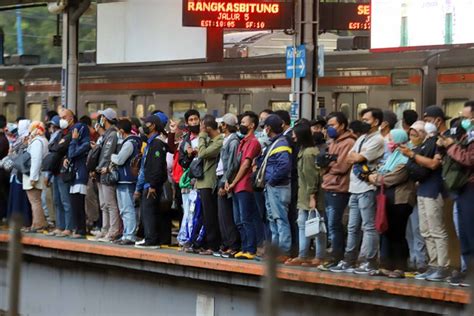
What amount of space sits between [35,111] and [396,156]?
685 inches

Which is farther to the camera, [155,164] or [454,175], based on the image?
[155,164]

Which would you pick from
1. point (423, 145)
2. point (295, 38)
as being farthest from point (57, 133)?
point (423, 145)

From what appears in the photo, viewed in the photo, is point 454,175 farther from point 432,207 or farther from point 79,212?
point 79,212

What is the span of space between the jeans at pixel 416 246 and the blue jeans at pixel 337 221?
2.72 ft

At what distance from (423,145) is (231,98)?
10.6 meters

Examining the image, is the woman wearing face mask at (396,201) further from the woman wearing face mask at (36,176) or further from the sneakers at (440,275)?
the woman wearing face mask at (36,176)

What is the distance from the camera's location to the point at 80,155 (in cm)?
1595

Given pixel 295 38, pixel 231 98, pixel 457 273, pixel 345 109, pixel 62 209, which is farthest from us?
pixel 231 98

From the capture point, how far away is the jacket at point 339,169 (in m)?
12.4

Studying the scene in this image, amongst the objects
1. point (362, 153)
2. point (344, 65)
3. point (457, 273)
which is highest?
point (344, 65)

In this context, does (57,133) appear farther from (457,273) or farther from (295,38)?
(457,273)

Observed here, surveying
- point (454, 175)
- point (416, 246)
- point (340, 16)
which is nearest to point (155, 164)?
Answer: point (340, 16)

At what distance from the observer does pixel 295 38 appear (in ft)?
50.5

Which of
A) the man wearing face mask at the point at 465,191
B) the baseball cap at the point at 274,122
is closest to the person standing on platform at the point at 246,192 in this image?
the baseball cap at the point at 274,122
